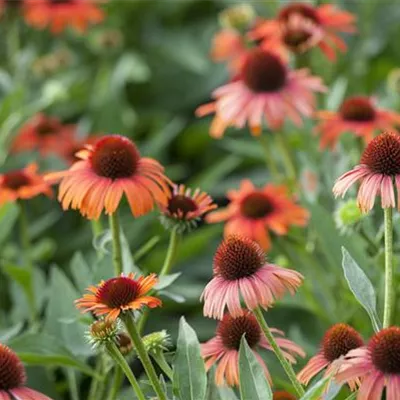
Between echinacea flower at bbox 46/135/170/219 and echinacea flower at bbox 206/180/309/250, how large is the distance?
34cm

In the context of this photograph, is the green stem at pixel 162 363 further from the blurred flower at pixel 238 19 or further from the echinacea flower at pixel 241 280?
the blurred flower at pixel 238 19

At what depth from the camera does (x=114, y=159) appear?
141cm

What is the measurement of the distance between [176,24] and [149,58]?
206 millimetres

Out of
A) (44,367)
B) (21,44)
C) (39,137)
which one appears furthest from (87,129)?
(44,367)

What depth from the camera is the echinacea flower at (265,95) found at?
187 centimetres

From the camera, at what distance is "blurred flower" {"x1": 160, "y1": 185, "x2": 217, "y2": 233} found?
142cm

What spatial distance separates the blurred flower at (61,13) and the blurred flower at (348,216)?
1.30 meters

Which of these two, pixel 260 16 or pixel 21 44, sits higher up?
pixel 260 16

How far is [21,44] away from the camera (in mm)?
3236

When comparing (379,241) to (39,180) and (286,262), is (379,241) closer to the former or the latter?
(286,262)

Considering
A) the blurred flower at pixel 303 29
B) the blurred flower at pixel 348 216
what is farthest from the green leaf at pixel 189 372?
the blurred flower at pixel 303 29

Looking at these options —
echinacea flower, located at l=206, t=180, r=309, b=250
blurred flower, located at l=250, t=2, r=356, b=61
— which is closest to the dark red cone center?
echinacea flower, located at l=206, t=180, r=309, b=250

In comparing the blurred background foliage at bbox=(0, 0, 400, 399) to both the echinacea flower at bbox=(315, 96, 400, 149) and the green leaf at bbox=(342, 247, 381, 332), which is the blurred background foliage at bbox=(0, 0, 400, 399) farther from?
the green leaf at bbox=(342, 247, 381, 332)

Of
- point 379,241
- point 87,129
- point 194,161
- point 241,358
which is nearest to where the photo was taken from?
point 241,358
